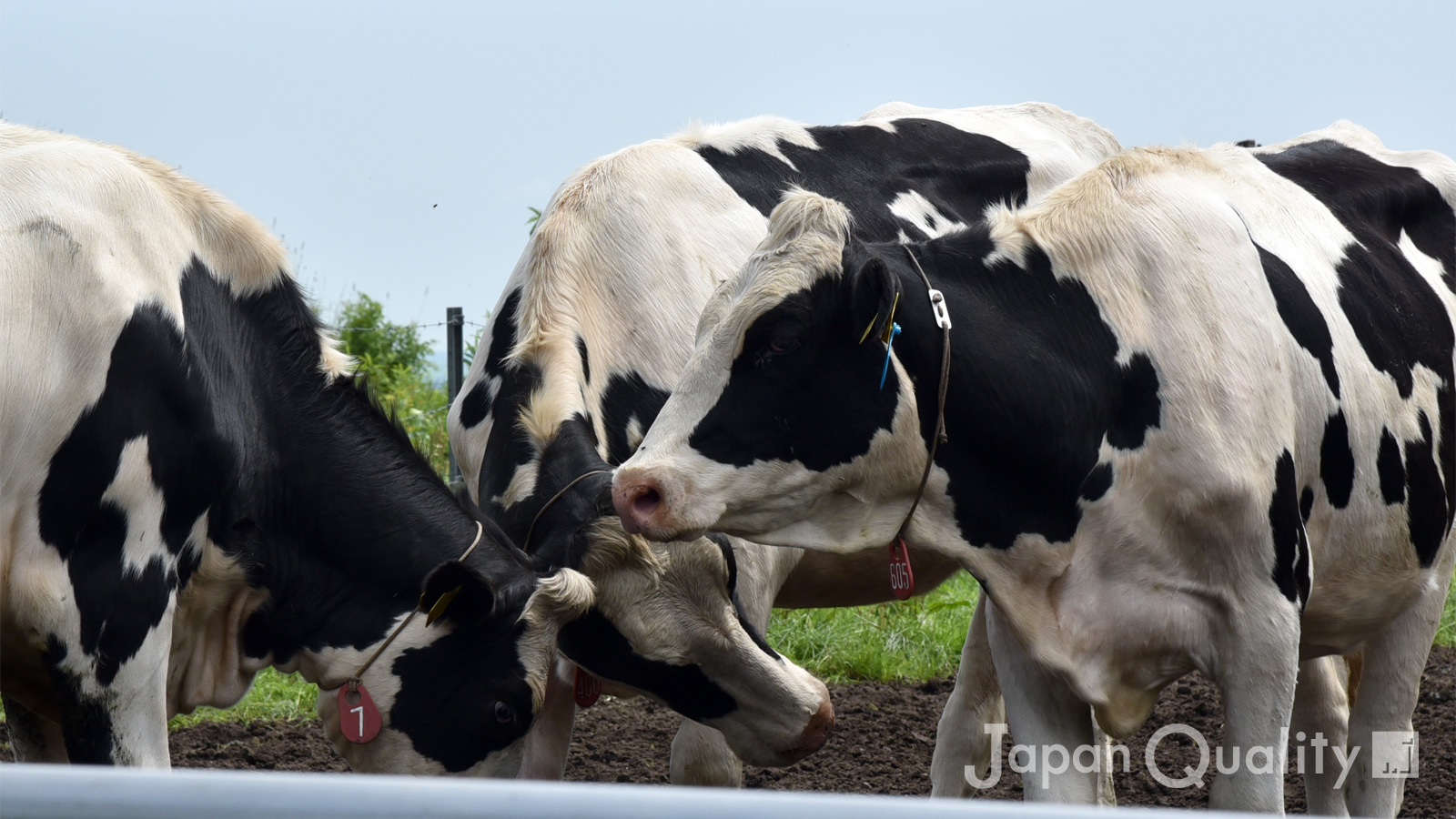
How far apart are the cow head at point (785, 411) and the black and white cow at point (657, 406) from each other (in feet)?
2.27

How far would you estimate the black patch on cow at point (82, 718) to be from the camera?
11.6 feet

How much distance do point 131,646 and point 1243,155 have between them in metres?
3.65

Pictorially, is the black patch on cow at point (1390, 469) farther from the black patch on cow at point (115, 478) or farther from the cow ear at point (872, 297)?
the black patch on cow at point (115, 478)

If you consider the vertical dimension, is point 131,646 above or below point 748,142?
below

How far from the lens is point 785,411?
350cm

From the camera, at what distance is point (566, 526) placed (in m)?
4.18

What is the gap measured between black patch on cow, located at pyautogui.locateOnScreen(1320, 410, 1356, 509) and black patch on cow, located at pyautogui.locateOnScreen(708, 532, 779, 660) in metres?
1.73

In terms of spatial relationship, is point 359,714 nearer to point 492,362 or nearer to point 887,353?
point 492,362

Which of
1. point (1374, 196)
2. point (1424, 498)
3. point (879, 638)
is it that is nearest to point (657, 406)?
point (1424, 498)

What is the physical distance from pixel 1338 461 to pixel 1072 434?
36.2 inches

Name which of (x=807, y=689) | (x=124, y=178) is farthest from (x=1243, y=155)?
(x=124, y=178)

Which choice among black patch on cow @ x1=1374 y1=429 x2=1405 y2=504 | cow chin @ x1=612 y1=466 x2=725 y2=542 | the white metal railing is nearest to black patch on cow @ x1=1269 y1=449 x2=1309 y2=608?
black patch on cow @ x1=1374 y1=429 x2=1405 y2=504

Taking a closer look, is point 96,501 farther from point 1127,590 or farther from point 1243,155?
point 1243,155

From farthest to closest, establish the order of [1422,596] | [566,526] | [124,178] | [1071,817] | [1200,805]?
[1200,805] → [1422,596] → [566,526] → [124,178] → [1071,817]
